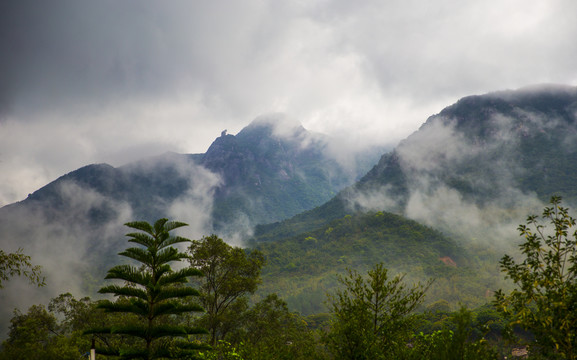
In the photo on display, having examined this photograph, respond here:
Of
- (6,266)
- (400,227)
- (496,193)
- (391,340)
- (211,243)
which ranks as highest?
(496,193)

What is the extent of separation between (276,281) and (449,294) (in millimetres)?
60322

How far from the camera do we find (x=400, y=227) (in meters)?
151

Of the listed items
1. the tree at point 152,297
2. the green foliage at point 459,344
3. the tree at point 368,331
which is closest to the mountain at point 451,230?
the tree at point 368,331

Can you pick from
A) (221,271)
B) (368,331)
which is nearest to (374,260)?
(221,271)

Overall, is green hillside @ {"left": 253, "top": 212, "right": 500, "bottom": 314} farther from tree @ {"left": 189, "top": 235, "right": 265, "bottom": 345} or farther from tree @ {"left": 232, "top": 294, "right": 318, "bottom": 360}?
tree @ {"left": 189, "top": 235, "right": 265, "bottom": 345}

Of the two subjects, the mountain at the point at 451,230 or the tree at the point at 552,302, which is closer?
the tree at the point at 552,302

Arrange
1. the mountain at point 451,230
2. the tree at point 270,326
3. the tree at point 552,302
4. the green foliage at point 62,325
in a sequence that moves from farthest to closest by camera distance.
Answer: the mountain at point 451,230 → the tree at point 270,326 → the green foliage at point 62,325 → the tree at point 552,302

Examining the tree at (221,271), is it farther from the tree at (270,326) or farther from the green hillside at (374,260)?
the green hillside at (374,260)

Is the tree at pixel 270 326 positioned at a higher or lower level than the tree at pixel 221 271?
lower

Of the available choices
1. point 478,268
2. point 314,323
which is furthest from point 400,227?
point 314,323

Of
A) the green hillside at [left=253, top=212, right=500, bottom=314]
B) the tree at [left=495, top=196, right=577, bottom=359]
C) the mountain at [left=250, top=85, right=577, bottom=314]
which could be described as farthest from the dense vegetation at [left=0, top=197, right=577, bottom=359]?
the green hillside at [left=253, top=212, right=500, bottom=314]

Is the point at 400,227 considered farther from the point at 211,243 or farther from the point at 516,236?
the point at 211,243

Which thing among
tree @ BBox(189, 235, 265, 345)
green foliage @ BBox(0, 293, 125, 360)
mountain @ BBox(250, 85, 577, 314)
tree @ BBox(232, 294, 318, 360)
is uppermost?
mountain @ BBox(250, 85, 577, 314)

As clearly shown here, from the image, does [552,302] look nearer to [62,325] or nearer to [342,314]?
[342,314]
